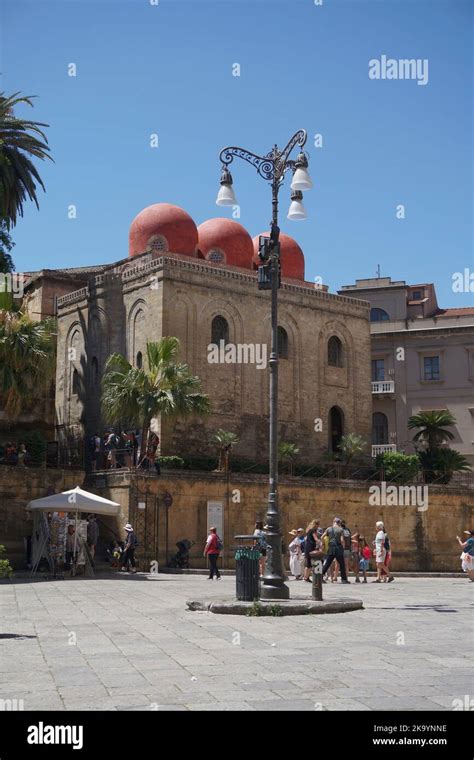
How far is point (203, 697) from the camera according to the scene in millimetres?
7043

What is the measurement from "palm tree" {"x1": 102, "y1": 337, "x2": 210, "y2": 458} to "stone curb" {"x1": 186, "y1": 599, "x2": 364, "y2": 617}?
14819 mm

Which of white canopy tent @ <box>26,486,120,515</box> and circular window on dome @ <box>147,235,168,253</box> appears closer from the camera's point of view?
white canopy tent @ <box>26,486,120,515</box>

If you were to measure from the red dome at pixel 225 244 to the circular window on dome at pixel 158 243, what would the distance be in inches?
87.8

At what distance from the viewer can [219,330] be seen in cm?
3653

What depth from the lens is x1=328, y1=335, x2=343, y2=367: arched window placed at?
40.8 m

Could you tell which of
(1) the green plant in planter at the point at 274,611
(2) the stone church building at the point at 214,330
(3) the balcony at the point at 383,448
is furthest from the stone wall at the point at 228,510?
(1) the green plant in planter at the point at 274,611

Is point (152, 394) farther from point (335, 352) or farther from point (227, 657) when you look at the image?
point (227, 657)

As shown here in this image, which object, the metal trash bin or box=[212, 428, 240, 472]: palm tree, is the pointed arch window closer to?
box=[212, 428, 240, 472]: palm tree

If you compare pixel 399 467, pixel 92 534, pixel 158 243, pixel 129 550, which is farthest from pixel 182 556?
pixel 158 243

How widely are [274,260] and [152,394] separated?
45.5 feet

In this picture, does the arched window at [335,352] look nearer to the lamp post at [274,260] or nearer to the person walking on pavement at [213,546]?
the person walking on pavement at [213,546]

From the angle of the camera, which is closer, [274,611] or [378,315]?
[274,611]

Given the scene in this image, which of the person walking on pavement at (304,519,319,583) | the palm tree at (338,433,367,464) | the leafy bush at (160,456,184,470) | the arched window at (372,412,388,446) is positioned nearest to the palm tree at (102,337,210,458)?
the leafy bush at (160,456,184,470)

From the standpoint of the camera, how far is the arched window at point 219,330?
3628 centimetres
